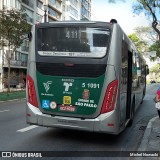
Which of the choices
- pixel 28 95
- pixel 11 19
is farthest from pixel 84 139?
pixel 11 19

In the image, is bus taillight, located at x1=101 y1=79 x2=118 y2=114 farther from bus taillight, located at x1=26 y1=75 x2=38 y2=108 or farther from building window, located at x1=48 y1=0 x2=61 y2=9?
building window, located at x1=48 y1=0 x2=61 y2=9

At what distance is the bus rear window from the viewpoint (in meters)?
8.12

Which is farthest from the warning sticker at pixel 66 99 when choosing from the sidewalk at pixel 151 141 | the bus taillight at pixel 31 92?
the sidewalk at pixel 151 141

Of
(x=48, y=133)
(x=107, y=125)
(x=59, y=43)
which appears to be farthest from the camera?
(x=48, y=133)

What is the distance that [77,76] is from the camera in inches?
322

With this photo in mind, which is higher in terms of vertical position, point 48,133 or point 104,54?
point 104,54

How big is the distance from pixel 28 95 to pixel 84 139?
1961 millimetres


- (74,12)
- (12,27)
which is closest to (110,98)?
(12,27)

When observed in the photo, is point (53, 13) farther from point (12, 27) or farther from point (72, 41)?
point (72, 41)

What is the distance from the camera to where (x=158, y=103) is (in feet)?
32.8

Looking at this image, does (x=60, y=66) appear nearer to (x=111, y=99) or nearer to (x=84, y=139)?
(x=111, y=99)

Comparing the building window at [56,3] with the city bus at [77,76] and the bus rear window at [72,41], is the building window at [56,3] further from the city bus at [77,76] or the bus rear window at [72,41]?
the city bus at [77,76]

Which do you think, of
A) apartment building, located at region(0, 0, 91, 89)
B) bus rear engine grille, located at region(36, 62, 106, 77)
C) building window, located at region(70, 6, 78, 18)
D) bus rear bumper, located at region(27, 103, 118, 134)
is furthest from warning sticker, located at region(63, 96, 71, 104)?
building window, located at region(70, 6, 78, 18)

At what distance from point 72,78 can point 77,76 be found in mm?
142
